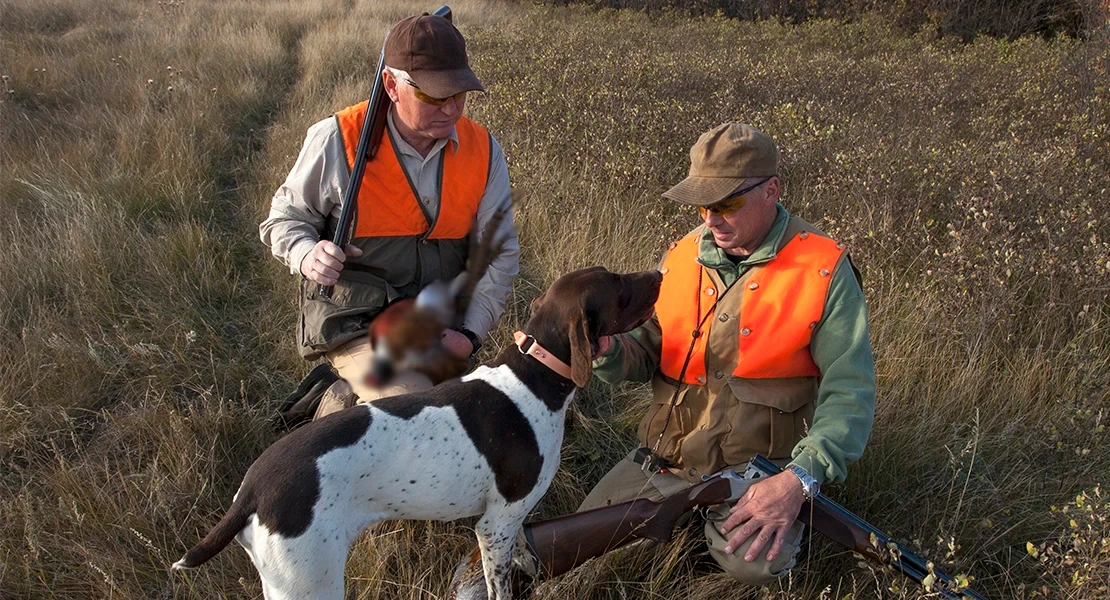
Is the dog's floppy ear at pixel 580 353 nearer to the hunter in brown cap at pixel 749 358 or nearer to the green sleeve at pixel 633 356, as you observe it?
the hunter in brown cap at pixel 749 358

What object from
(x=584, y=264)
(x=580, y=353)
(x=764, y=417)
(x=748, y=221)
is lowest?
(x=584, y=264)

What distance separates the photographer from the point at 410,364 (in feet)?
2.95

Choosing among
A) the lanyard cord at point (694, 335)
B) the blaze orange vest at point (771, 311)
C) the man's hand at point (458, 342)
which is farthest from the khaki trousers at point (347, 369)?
the blaze orange vest at point (771, 311)

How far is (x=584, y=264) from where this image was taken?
4.98 metres

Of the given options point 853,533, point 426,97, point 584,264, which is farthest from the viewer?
point 584,264

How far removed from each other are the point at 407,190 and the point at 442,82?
1.80 ft

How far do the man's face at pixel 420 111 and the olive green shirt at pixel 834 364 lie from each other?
3.98ft

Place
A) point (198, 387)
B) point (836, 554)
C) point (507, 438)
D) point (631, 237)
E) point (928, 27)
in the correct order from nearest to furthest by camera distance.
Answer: point (507, 438) < point (836, 554) < point (198, 387) < point (631, 237) < point (928, 27)

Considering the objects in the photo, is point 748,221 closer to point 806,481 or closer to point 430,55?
point 806,481

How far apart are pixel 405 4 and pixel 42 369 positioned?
17104mm

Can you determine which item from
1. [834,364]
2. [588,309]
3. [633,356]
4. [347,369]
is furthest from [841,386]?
[347,369]

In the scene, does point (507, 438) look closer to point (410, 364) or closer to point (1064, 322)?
point (410, 364)

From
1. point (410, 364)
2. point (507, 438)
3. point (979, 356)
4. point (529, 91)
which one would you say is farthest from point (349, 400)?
point (529, 91)

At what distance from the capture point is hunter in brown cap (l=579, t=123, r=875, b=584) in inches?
105
